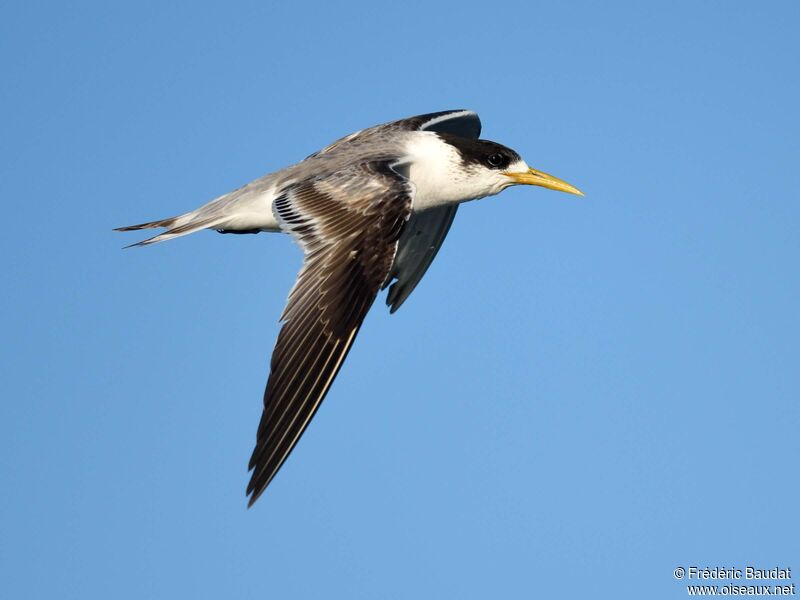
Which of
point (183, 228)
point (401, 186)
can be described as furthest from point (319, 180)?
point (183, 228)

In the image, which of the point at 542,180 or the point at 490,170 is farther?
the point at 542,180

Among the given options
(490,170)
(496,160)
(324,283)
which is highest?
(496,160)

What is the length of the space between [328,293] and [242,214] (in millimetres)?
2281

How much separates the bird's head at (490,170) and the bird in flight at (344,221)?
1 cm

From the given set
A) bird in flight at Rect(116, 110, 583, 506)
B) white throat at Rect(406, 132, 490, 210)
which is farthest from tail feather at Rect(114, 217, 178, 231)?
white throat at Rect(406, 132, 490, 210)

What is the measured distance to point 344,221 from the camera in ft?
35.2

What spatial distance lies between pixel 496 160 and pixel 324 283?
348cm

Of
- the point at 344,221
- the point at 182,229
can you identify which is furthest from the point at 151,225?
the point at 344,221

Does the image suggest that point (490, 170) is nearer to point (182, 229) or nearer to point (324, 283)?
point (324, 283)

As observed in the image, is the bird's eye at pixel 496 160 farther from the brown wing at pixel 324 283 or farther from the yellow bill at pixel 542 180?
the brown wing at pixel 324 283

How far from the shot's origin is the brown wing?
909 cm

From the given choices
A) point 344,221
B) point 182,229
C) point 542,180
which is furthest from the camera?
point 542,180

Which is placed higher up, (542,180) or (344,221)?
(542,180)

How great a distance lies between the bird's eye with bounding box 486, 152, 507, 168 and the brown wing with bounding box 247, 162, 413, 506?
5.48 ft
